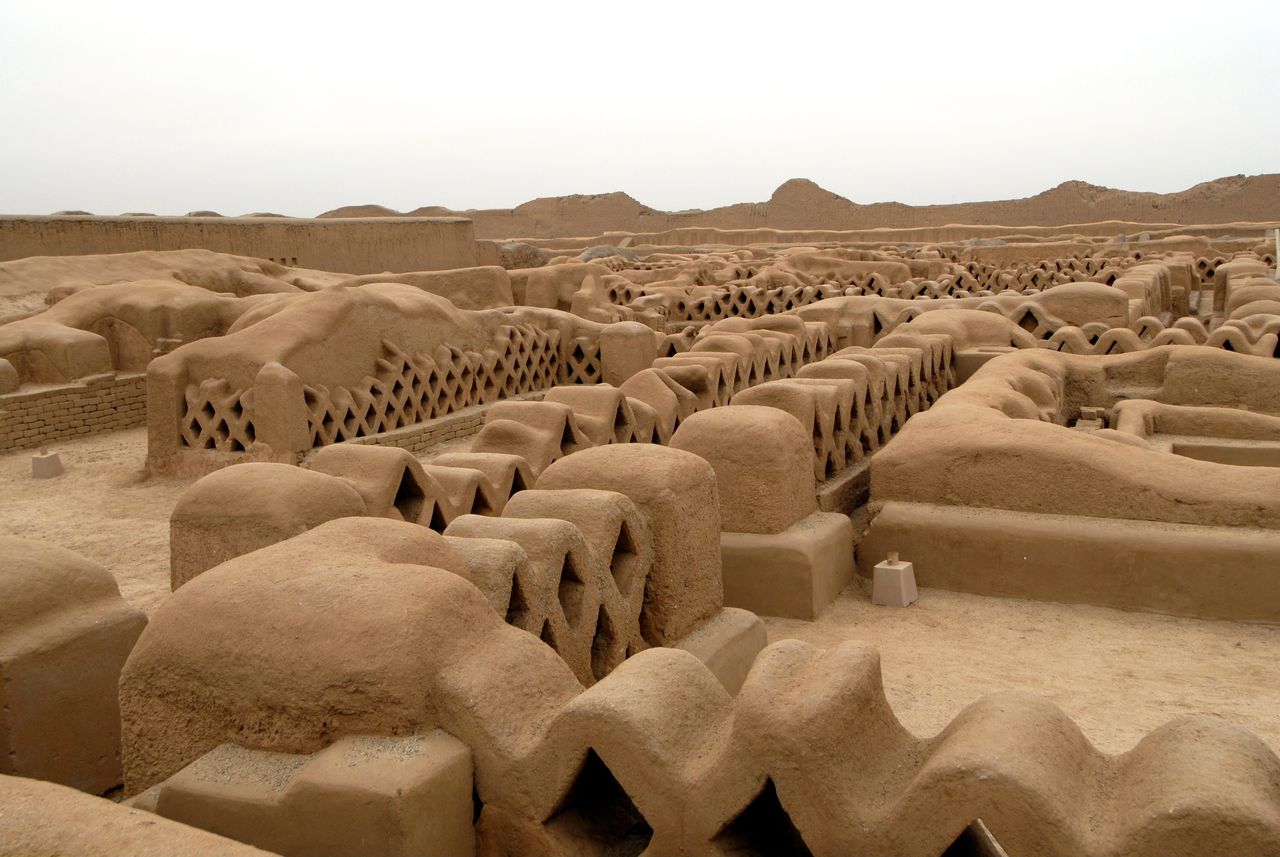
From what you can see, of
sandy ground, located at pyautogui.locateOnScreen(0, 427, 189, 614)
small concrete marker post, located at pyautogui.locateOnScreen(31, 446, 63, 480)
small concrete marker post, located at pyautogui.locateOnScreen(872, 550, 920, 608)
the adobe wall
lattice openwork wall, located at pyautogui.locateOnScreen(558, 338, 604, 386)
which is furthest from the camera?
the adobe wall

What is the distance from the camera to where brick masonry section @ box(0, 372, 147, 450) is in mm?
10062

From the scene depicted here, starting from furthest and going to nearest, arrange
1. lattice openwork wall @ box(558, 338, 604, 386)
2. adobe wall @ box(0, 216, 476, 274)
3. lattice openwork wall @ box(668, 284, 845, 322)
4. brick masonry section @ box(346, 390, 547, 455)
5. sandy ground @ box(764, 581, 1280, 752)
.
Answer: lattice openwork wall @ box(668, 284, 845, 322)
adobe wall @ box(0, 216, 476, 274)
lattice openwork wall @ box(558, 338, 604, 386)
brick masonry section @ box(346, 390, 547, 455)
sandy ground @ box(764, 581, 1280, 752)

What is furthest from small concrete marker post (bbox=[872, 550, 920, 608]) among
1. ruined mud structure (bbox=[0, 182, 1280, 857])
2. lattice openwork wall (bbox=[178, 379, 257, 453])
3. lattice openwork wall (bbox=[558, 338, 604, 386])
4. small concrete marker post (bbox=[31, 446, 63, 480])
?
small concrete marker post (bbox=[31, 446, 63, 480])

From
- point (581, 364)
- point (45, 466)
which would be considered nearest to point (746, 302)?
point (581, 364)

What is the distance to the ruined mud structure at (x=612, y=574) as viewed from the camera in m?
2.12

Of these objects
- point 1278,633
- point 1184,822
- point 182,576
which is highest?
point 1184,822

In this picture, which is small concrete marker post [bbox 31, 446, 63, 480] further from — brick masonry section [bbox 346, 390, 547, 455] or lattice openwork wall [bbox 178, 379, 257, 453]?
brick masonry section [bbox 346, 390, 547, 455]

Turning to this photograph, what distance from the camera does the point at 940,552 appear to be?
5027mm

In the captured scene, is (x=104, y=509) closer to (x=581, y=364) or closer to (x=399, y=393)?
(x=399, y=393)

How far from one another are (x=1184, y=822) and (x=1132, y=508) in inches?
127

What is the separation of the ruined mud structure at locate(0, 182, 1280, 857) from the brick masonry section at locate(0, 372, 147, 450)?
35 mm

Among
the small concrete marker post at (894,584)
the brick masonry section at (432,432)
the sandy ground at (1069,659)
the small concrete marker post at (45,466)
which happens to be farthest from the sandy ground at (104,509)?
the small concrete marker post at (894,584)

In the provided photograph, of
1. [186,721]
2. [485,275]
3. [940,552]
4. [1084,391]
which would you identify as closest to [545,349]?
[485,275]

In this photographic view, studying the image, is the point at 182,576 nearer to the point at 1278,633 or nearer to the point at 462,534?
the point at 462,534
